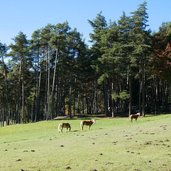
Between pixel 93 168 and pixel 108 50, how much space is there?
59194 mm

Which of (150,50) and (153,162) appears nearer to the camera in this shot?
(153,162)

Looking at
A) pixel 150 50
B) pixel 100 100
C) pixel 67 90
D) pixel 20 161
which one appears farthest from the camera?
pixel 100 100

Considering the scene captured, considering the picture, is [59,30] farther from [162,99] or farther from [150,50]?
[162,99]

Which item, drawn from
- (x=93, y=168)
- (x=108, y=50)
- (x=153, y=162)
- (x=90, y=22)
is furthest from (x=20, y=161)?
(x=90, y=22)

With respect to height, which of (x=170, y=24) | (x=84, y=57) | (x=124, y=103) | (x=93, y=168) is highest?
(x=170, y=24)

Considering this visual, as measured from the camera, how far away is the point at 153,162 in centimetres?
1677

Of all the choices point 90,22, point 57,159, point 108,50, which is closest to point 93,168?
point 57,159

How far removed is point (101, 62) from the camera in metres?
74.6

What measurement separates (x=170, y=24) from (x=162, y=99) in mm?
18997

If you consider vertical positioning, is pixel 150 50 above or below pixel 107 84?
above

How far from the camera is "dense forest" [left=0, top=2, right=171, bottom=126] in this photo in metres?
72.0

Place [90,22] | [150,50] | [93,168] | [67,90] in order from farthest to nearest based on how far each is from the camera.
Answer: [67,90]
[90,22]
[150,50]
[93,168]

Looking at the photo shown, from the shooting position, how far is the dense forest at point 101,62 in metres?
72.0

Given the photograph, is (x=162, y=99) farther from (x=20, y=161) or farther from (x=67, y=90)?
(x=20, y=161)
